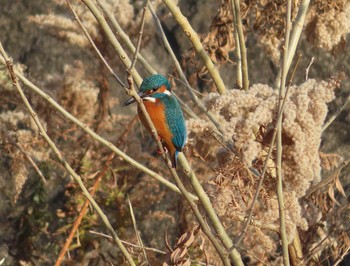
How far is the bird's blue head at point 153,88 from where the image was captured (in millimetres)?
2717

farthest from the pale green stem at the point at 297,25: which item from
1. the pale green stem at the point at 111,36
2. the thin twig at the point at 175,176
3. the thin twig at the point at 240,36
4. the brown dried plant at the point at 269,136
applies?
the thin twig at the point at 175,176

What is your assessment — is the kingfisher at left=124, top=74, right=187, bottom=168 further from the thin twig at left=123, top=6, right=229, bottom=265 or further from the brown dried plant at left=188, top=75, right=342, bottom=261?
the thin twig at left=123, top=6, right=229, bottom=265

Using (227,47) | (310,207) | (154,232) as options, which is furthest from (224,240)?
(154,232)

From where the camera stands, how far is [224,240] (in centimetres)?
243

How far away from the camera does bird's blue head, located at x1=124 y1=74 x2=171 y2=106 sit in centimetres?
272

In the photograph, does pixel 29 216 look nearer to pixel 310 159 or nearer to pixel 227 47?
pixel 227 47

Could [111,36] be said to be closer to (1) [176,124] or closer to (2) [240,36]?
(1) [176,124]

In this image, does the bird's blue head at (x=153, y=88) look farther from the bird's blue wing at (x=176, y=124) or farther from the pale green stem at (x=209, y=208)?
the pale green stem at (x=209, y=208)

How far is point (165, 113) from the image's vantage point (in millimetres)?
2781

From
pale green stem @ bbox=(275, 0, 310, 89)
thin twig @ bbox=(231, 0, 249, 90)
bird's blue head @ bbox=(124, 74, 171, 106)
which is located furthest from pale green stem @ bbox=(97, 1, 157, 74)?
pale green stem @ bbox=(275, 0, 310, 89)

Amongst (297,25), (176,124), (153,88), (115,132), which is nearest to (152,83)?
(153,88)

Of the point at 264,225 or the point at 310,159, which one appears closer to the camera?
the point at 310,159

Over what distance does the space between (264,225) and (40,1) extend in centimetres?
328

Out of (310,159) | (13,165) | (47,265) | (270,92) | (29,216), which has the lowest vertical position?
(47,265)
